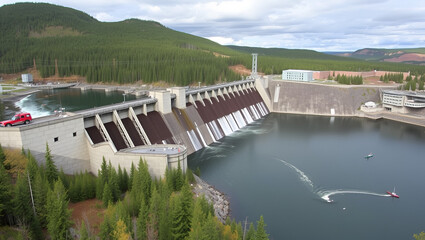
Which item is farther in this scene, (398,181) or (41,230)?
(398,181)

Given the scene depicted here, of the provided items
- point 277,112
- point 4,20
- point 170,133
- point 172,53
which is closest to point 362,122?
point 277,112

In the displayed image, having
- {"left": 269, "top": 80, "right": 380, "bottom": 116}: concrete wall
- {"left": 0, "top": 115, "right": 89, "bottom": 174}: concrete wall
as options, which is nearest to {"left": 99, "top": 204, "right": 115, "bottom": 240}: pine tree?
{"left": 0, "top": 115, "right": 89, "bottom": 174}: concrete wall

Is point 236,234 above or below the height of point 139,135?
below

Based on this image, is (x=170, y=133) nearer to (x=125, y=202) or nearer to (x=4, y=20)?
(x=125, y=202)

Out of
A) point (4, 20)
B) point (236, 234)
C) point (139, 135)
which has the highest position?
point (4, 20)

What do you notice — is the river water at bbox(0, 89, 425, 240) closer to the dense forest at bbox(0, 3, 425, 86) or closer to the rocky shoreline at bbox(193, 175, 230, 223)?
the rocky shoreline at bbox(193, 175, 230, 223)

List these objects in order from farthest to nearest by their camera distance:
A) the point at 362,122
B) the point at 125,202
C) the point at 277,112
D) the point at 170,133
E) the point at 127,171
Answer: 1. the point at 277,112
2. the point at 362,122
3. the point at 170,133
4. the point at 127,171
5. the point at 125,202

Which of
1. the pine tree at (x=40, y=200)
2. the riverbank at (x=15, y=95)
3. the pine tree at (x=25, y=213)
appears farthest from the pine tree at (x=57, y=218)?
the riverbank at (x=15, y=95)

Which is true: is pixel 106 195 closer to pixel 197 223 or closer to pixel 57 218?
pixel 57 218
